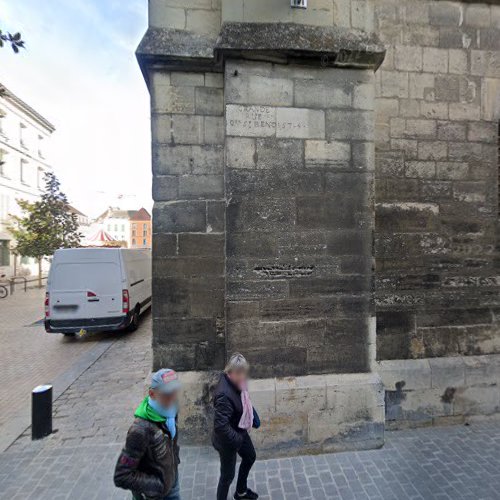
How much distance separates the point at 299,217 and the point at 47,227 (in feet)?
64.1

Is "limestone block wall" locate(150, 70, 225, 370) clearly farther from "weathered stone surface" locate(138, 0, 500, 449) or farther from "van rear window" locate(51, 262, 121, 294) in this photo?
"van rear window" locate(51, 262, 121, 294)

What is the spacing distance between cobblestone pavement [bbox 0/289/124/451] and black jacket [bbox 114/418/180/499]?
3111 millimetres

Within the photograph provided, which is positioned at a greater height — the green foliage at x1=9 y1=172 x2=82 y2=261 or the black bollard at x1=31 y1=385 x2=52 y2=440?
the green foliage at x1=9 y1=172 x2=82 y2=261

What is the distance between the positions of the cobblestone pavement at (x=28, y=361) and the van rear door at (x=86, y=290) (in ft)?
2.78

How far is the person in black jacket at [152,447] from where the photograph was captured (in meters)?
1.95

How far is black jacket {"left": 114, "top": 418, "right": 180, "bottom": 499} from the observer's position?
1.94 meters

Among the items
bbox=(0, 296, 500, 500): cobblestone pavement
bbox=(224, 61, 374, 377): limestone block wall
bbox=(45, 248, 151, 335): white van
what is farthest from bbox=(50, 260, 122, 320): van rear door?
bbox=(224, 61, 374, 377): limestone block wall

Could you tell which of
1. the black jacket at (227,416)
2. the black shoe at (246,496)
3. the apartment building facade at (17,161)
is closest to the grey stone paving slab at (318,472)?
the black shoe at (246,496)

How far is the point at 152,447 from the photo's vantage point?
2.01m

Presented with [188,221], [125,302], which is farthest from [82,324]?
[188,221]

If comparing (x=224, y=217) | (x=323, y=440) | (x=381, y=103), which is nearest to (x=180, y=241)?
(x=224, y=217)

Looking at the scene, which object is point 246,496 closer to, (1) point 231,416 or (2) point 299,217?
(1) point 231,416

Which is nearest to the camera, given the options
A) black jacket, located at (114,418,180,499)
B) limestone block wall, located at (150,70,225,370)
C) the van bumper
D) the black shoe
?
black jacket, located at (114,418,180,499)

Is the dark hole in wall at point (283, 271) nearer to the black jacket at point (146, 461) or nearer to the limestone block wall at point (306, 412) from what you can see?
the limestone block wall at point (306, 412)
